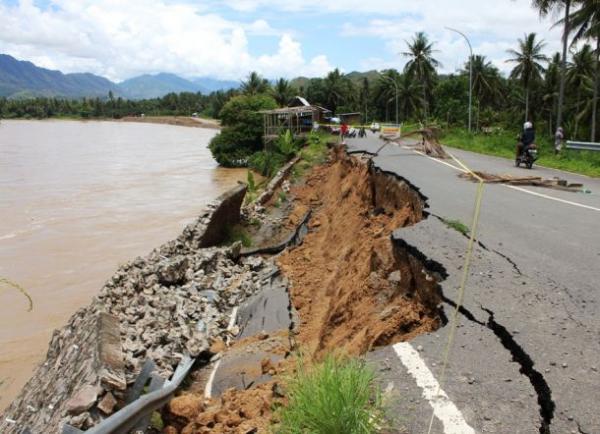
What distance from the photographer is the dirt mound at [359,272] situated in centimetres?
538

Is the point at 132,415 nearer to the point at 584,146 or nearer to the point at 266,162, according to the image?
the point at 584,146

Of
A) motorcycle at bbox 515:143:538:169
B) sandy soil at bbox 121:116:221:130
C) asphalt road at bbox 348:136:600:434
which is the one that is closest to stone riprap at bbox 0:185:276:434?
asphalt road at bbox 348:136:600:434

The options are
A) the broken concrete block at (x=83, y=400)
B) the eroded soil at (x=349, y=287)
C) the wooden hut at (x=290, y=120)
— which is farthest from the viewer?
the wooden hut at (x=290, y=120)

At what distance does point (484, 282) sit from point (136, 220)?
878 inches

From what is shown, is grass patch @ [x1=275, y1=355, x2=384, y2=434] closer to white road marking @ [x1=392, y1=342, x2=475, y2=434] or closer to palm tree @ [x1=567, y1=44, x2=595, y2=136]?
white road marking @ [x1=392, y1=342, x2=475, y2=434]

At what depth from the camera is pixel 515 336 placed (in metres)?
4.06

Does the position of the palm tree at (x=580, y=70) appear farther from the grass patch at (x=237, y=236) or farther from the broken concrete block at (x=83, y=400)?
the broken concrete block at (x=83, y=400)

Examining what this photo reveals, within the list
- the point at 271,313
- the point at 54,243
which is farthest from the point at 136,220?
the point at 271,313

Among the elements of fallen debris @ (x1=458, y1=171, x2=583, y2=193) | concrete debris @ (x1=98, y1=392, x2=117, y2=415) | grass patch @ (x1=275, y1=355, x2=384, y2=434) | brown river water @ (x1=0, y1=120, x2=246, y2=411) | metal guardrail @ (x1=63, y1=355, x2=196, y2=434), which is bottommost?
brown river water @ (x1=0, y1=120, x2=246, y2=411)

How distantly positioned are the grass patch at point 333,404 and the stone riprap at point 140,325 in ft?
8.85

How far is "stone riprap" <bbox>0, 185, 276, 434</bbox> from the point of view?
5.45 m

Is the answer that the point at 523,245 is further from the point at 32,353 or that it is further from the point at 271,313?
the point at 32,353

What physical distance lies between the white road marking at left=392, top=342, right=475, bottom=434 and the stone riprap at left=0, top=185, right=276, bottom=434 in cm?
299

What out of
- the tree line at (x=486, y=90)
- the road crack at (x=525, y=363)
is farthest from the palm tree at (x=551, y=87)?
the road crack at (x=525, y=363)
